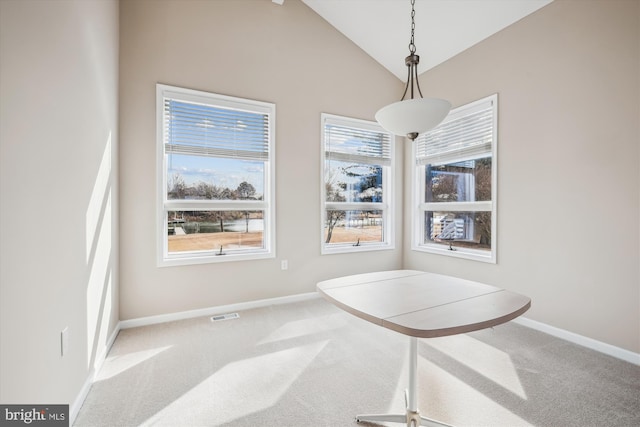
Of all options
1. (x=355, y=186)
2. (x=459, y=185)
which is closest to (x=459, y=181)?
(x=459, y=185)

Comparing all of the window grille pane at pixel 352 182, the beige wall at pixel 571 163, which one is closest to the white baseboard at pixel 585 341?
the beige wall at pixel 571 163

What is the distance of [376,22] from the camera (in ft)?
11.7

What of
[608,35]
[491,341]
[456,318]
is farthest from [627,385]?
[608,35]

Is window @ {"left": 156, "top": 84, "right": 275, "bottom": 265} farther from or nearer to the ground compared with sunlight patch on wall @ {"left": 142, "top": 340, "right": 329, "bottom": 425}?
farther from the ground

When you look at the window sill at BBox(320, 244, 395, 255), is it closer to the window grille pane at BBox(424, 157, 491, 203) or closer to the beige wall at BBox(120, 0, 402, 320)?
the beige wall at BBox(120, 0, 402, 320)

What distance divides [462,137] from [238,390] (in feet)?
11.6

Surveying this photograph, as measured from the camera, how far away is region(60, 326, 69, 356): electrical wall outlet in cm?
150

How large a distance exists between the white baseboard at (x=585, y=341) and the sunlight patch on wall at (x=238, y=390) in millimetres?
2164

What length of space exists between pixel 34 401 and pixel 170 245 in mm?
1927

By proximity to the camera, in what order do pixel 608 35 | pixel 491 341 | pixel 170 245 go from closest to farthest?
pixel 608 35 → pixel 491 341 → pixel 170 245

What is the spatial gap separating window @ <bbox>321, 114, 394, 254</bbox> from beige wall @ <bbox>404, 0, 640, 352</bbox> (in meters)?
1.44

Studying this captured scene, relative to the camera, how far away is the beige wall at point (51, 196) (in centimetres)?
111

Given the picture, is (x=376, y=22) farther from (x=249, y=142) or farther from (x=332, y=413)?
(x=332, y=413)

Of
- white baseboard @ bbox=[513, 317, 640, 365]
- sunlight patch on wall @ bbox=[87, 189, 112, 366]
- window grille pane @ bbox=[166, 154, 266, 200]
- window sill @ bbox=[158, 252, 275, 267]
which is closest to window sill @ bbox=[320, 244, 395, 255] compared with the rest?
window sill @ bbox=[158, 252, 275, 267]
